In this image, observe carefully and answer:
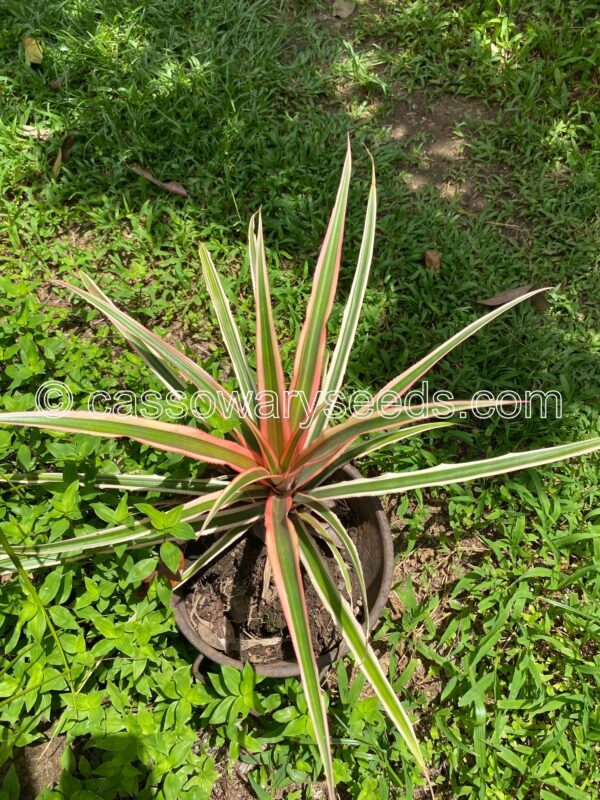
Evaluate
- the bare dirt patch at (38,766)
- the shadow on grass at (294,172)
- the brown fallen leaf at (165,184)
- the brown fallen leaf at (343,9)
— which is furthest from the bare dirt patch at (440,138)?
the bare dirt patch at (38,766)

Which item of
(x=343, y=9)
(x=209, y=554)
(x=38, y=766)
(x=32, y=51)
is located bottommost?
(x=38, y=766)

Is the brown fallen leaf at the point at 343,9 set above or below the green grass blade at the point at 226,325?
above

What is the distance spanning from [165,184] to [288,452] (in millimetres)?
1609

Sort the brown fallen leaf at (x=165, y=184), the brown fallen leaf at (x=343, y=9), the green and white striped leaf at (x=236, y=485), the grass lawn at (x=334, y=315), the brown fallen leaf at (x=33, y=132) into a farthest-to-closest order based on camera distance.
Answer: the brown fallen leaf at (x=343, y=9) < the brown fallen leaf at (x=33, y=132) < the brown fallen leaf at (x=165, y=184) < the grass lawn at (x=334, y=315) < the green and white striped leaf at (x=236, y=485)

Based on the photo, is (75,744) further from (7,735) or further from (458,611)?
(458,611)

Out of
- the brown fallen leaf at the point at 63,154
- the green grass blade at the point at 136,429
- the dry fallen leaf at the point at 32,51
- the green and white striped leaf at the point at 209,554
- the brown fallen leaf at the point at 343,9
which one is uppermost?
the brown fallen leaf at the point at 343,9

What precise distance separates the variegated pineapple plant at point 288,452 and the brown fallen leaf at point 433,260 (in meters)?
0.89

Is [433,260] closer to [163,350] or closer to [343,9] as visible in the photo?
[163,350]

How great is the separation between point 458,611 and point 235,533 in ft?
2.72

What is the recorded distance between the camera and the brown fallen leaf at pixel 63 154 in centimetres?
271

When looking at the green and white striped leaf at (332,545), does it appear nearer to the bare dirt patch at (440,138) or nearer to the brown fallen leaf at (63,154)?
the bare dirt patch at (440,138)

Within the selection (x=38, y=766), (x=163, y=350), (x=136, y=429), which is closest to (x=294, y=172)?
(x=163, y=350)

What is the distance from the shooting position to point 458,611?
6.50 feet

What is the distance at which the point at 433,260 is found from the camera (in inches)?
99.5
